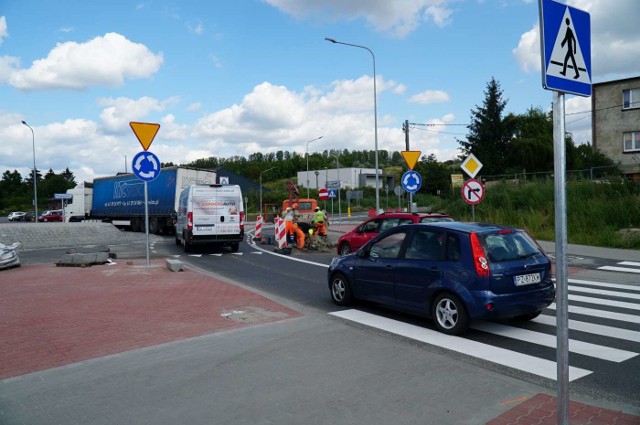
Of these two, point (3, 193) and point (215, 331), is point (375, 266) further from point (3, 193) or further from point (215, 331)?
point (3, 193)

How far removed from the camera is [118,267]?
14.2m

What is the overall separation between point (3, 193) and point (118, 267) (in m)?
117

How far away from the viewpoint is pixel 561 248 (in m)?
3.47

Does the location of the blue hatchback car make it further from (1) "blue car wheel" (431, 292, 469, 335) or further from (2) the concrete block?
(2) the concrete block

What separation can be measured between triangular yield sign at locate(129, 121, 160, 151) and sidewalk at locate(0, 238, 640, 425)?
465 cm

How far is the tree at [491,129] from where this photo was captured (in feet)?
187

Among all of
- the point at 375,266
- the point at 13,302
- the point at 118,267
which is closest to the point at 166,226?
the point at 118,267

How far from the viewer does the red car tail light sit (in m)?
6.79

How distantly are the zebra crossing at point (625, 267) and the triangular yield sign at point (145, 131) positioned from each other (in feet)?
39.5

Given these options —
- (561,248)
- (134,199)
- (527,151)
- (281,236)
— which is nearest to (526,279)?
(561,248)

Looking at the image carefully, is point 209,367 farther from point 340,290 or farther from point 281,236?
point 281,236

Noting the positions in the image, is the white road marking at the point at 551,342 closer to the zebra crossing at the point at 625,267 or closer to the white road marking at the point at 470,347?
the white road marking at the point at 470,347

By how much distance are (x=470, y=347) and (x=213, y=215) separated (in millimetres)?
13941

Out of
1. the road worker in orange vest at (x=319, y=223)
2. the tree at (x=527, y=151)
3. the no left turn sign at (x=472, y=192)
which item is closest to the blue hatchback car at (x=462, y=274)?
the no left turn sign at (x=472, y=192)
